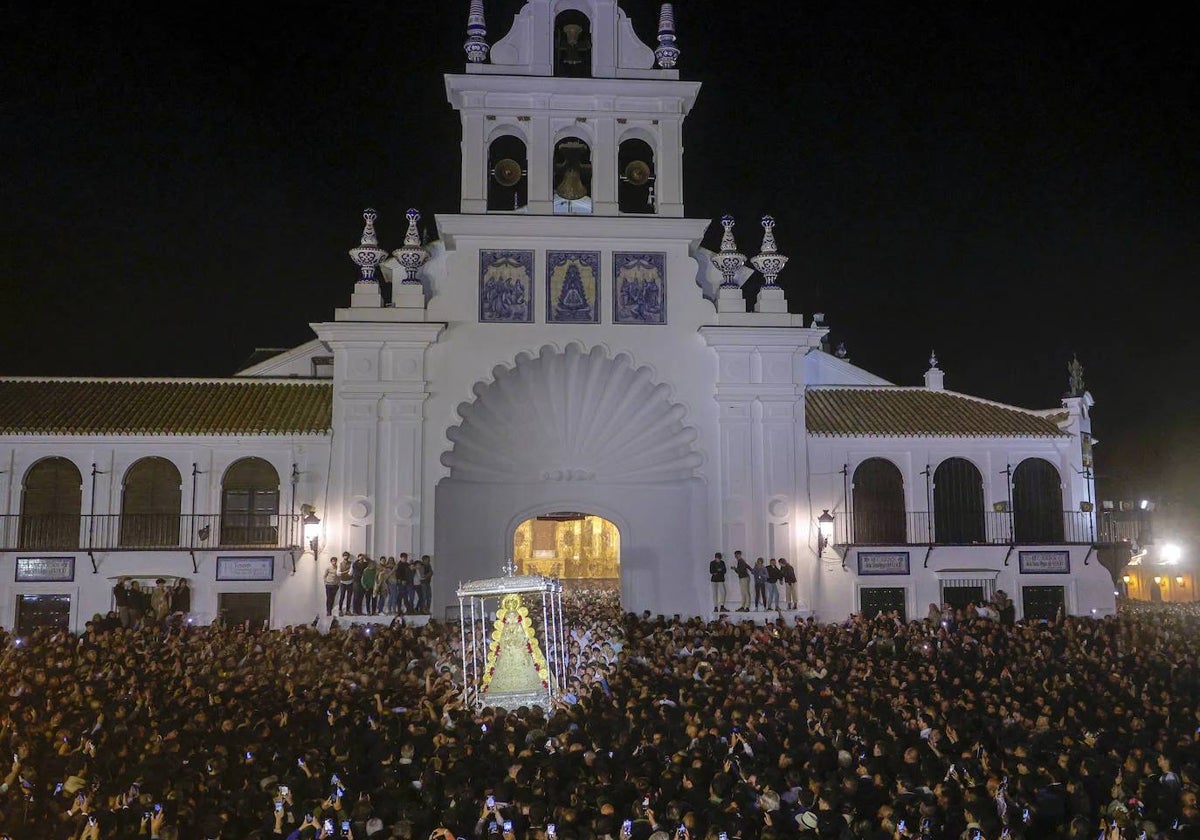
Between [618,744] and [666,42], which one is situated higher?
[666,42]

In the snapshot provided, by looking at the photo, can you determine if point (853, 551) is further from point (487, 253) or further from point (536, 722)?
Answer: point (536, 722)

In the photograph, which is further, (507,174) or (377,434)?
(507,174)

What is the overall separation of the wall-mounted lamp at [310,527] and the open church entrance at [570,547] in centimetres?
705

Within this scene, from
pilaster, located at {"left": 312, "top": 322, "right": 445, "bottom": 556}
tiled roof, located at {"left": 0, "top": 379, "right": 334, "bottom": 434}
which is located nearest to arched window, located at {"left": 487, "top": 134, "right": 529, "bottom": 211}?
pilaster, located at {"left": 312, "top": 322, "right": 445, "bottom": 556}

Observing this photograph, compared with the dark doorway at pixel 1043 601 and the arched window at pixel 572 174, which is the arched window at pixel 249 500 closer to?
the arched window at pixel 572 174

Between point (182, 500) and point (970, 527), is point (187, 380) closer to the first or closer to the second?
point (182, 500)

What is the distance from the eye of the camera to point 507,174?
29078 millimetres

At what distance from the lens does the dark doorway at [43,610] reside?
1033 inches

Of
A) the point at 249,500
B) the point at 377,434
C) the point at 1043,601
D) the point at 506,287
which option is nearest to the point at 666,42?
the point at 506,287

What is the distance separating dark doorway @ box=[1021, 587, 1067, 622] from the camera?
1126 inches

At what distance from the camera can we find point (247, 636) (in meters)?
21.6

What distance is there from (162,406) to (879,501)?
1846 centimetres

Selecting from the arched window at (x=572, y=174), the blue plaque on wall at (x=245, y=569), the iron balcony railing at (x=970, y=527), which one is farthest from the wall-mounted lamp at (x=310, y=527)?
the iron balcony railing at (x=970, y=527)

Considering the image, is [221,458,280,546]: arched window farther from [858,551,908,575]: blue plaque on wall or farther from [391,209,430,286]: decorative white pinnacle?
[858,551,908,575]: blue plaque on wall
